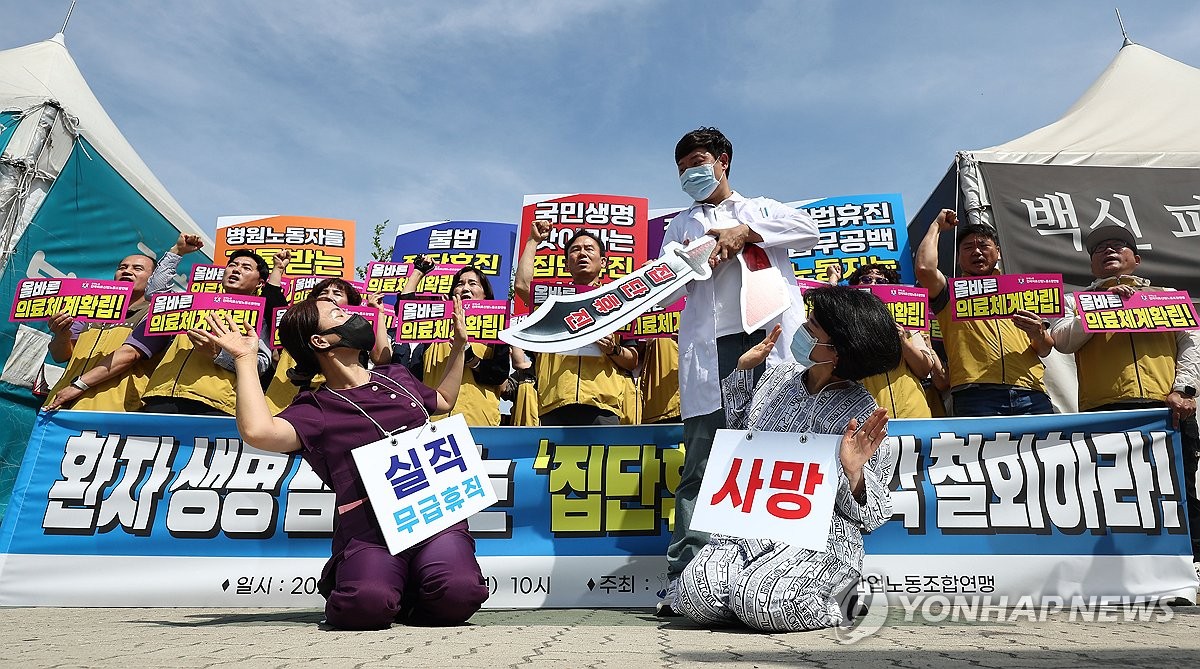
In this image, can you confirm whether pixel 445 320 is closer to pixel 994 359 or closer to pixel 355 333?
pixel 355 333

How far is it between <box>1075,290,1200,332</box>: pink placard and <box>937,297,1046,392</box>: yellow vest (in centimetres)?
35

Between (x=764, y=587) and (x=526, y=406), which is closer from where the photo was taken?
(x=764, y=587)

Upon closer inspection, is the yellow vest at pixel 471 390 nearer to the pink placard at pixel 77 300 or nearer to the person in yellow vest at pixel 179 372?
the person in yellow vest at pixel 179 372

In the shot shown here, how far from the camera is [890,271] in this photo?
5059mm

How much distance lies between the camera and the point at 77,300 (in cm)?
428

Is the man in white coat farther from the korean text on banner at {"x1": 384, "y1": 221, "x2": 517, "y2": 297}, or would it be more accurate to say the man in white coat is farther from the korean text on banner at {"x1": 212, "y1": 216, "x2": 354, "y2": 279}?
the korean text on banner at {"x1": 212, "y1": 216, "x2": 354, "y2": 279}

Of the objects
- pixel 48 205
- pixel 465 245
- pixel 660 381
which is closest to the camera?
pixel 660 381

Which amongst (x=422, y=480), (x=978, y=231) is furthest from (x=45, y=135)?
(x=978, y=231)

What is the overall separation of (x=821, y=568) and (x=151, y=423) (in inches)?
135

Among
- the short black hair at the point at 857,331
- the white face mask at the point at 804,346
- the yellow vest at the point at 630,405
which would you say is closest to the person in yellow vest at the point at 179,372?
the yellow vest at the point at 630,405

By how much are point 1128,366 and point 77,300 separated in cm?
580

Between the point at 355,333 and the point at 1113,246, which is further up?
the point at 1113,246

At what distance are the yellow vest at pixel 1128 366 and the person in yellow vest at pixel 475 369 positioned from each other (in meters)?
3.31
